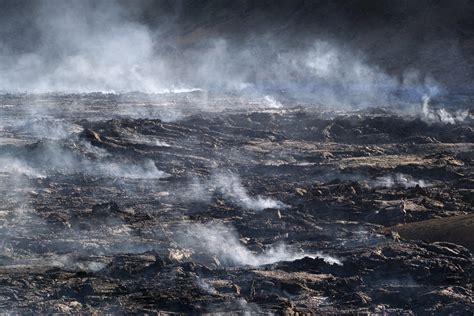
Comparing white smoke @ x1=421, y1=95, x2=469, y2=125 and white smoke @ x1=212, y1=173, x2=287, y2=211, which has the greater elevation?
white smoke @ x1=421, y1=95, x2=469, y2=125

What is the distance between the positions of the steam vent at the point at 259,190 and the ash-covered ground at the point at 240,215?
0.16 ft

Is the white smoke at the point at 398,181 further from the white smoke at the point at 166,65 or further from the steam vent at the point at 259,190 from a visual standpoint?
the white smoke at the point at 166,65

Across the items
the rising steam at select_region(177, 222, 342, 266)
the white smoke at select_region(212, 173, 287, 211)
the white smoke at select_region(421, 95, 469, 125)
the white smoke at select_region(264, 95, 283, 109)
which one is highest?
the white smoke at select_region(264, 95, 283, 109)

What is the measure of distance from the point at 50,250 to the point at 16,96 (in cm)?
2903

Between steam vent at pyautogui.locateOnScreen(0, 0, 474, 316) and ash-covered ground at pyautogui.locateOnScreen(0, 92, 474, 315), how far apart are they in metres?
0.05

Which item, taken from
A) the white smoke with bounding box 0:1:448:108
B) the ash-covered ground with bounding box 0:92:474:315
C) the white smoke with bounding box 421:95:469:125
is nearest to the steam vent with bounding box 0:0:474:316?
the ash-covered ground with bounding box 0:92:474:315

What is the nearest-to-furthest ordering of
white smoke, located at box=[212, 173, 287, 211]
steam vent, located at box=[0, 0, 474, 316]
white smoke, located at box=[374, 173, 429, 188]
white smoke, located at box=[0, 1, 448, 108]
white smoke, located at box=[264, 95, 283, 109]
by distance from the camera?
steam vent, located at box=[0, 0, 474, 316] → white smoke, located at box=[212, 173, 287, 211] → white smoke, located at box=[374, 173, 429, 188] → white smoke, located at box=[264, 95, 283, 109] → white smoke, located at box=[0, 1, 448, 108]

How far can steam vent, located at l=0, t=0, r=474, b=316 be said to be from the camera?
38.3ft

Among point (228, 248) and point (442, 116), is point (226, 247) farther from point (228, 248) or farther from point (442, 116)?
point (442, 116)

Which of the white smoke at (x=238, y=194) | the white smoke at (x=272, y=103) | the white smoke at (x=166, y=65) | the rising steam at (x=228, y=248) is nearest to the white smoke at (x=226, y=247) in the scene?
the rising steam at (x=228, y=248)

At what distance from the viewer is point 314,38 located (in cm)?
5412

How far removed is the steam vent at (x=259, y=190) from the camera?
38.3 feet

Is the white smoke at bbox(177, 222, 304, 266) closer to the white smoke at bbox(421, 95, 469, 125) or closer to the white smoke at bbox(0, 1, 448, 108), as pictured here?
the white smoke at bbox(421, 95, 469, 125)

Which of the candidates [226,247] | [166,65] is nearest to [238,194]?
[226,247]
